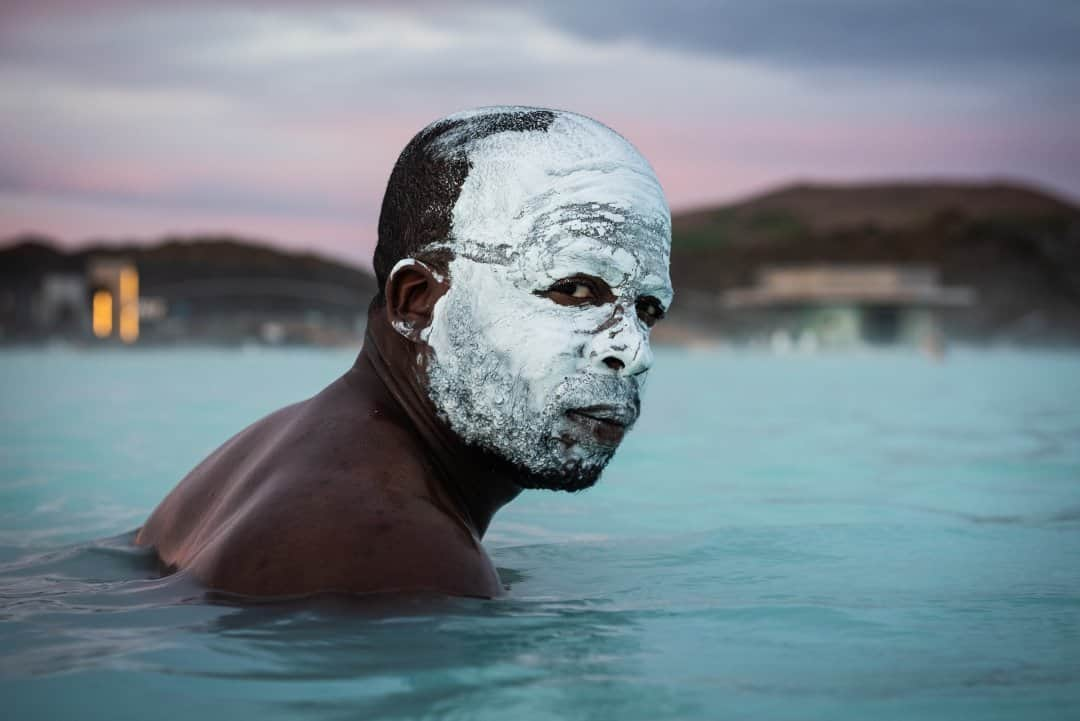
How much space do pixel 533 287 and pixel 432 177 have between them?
0.44 meters

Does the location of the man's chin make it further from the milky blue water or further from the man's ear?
the man's ear

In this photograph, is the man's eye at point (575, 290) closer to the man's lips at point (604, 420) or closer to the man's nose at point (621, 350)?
the man's nose at point (621, 350)

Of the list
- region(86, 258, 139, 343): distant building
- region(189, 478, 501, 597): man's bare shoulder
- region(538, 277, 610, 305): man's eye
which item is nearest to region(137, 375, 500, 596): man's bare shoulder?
region(189, 478, 501, 597): man's bare shoulder

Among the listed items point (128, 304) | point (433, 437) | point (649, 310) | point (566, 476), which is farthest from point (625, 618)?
point (128, 304)

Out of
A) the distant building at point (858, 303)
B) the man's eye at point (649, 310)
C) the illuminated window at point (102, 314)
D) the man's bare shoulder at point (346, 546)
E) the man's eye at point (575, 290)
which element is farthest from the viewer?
the distant building at point (858, 303)

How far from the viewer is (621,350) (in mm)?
3418

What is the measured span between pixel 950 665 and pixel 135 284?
111779 mm

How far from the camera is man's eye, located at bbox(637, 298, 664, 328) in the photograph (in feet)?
11.9

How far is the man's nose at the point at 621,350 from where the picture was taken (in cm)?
342

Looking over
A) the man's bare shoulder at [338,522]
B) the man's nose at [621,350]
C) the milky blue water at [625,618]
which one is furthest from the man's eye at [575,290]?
Answer: the milky blue water at [625,618]

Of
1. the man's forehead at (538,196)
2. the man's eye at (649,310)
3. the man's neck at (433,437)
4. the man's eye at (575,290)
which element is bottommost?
the man's neck at (433,437)

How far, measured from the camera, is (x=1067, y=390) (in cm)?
2666

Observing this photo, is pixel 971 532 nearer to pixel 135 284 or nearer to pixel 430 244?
pixel 430 244

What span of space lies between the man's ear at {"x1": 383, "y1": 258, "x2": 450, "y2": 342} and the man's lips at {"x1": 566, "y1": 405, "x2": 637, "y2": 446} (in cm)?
49
